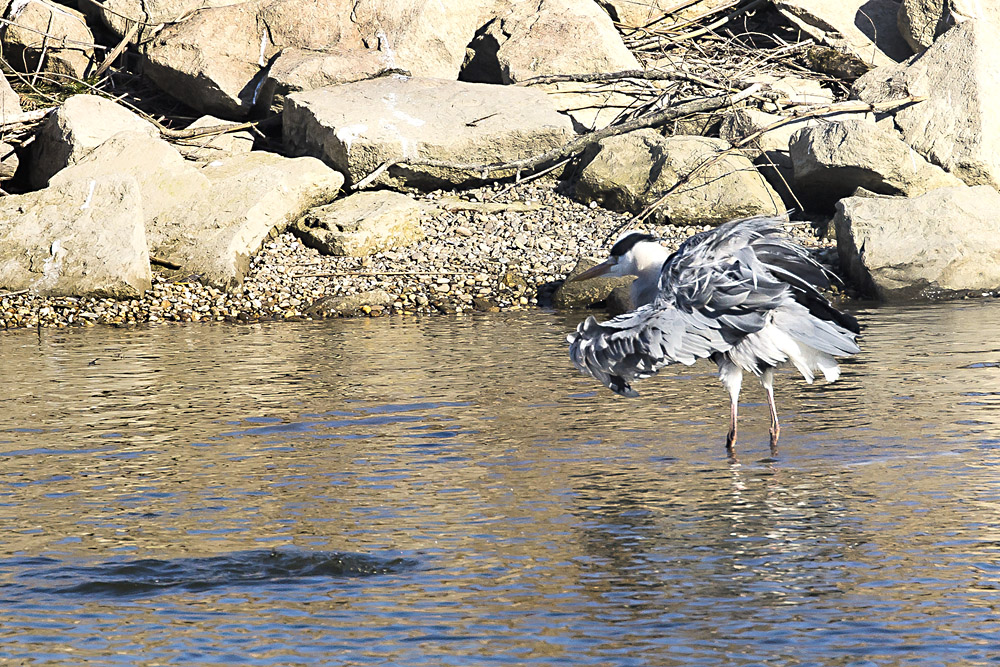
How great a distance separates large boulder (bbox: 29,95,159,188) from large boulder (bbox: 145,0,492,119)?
1140 mm

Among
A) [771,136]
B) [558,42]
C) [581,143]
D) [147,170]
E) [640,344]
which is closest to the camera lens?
[640,344]

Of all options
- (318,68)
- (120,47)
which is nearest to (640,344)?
(318,68)

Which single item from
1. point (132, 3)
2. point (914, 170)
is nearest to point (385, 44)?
point (132, 3)

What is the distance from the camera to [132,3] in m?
18.4

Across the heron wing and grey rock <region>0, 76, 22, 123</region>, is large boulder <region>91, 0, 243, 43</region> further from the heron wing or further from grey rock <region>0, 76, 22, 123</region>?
the heron wing

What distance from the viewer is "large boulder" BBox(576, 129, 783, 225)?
51.0 feet

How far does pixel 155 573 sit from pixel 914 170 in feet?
40.9

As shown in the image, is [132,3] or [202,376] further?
[132,3]

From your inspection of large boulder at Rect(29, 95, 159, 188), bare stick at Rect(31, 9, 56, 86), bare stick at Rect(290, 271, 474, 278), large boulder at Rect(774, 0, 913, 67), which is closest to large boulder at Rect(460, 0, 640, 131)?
large boulder at Rect(774, 0, 913, 67)

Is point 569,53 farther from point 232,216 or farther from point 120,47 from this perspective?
point 120,47

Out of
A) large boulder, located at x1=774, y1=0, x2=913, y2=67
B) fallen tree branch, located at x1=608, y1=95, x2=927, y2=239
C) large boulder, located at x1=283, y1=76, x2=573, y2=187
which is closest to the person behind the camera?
fallen tree branch, located at x1=608, y1=95, x2=927, y2=239

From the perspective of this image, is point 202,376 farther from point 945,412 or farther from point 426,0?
point 426,0

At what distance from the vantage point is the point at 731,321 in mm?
6844

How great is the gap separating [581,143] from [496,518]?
11.6m
